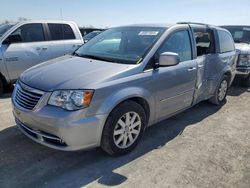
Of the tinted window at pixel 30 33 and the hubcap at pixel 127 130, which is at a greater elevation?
the tinted window at pixel 30 33

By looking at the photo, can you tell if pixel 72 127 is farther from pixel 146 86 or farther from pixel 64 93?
pixel 146 86

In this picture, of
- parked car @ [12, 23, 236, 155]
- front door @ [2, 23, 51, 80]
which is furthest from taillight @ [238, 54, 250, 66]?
front door @ [2, 23, 51, 80]

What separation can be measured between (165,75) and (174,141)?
3.32 feet

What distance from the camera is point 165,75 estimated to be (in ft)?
12.4

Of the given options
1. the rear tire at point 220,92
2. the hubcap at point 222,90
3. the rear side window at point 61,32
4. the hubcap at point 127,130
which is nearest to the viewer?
the hubcap at point 127,130

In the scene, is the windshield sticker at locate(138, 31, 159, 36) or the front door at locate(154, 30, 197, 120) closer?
the front door at locate(154, 30, 197, 120)

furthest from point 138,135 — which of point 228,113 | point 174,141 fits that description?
point 228,113

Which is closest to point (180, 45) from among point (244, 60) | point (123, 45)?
point (123, 45)

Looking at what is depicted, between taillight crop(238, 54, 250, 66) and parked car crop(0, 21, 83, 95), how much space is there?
4.49 m

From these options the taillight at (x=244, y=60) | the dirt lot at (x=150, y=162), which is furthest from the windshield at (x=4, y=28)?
the taillight at (x=244, y=60)

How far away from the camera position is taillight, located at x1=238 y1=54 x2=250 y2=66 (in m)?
7.18

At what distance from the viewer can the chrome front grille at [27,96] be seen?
307cm

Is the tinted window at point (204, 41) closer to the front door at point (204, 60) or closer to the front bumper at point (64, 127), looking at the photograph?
the front door at point (204, 60)

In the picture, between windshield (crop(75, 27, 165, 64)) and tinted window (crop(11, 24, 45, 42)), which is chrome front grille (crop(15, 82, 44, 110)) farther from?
tinted window (crop(11, 24, 45, 42))
